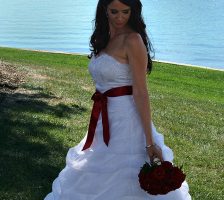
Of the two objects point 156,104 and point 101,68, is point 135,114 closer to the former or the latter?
point 101,68

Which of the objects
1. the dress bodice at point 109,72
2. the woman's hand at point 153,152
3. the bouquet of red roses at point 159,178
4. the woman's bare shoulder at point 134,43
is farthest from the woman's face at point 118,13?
the bouquet of red roses at point 159,178

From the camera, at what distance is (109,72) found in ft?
12.7

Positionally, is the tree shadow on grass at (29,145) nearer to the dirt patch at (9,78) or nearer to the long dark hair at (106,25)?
the dirt patch at (9,78)

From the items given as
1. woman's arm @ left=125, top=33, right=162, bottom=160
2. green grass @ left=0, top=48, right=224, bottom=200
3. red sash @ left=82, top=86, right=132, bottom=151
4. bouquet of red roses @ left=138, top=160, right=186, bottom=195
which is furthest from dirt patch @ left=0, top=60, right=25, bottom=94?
bouquet of red roses @ left=138, top=160, right=186, bottom=195

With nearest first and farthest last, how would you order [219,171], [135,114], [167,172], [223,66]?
[167,172]
[135,114]
[219,171]
[223,66]

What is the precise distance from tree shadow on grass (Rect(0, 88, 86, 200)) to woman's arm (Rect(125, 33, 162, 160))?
1.71 m

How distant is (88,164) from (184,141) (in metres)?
3.61

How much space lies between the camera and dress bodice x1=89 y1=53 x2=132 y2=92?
385 centimetres

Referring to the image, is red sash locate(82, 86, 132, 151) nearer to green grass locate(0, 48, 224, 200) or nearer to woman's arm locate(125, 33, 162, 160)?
woman's arm locate(125, 33, 162, 160)

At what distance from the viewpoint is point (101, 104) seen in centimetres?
410

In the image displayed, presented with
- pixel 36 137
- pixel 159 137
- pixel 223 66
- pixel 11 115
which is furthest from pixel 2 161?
pixel 223 66

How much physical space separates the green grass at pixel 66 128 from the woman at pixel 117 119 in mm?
1211

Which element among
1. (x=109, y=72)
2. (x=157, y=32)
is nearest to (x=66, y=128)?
(x=109, y=72)

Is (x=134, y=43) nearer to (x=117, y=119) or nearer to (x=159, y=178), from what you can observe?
(x=117, y=119)
